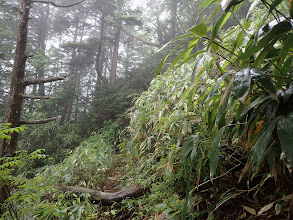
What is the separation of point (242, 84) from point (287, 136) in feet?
0.66

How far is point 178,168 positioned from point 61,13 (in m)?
15.2

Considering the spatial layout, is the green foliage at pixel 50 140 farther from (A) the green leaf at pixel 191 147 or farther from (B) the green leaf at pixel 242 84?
(B) the green leaf at pixel 242 84

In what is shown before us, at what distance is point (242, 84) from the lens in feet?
2.00

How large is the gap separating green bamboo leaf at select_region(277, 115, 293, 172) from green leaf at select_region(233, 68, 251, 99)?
134 millimetres

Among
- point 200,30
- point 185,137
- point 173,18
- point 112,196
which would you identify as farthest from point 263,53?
point 173,18

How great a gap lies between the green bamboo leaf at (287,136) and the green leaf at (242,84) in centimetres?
13

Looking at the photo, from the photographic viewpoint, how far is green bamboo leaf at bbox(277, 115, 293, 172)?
482 millimetres

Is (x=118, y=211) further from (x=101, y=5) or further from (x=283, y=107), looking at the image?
(x=101, y=5)

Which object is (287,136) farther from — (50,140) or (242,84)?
(50,140)

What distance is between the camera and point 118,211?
204 cm

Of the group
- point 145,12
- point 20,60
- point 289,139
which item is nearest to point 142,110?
point 20,60

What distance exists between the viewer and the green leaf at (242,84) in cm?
59

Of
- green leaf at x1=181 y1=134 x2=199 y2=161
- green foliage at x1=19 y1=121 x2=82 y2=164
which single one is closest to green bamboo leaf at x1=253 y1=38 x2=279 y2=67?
green leaf at x1=181 y1=134 x2=199 y2=161

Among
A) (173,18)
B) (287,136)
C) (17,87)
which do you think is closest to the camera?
(287,136)
